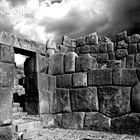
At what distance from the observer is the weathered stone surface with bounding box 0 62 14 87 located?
5012 mm

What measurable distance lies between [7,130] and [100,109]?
234 cm

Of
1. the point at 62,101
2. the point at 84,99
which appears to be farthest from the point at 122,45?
the point at 62,101

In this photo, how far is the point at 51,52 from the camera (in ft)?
22.6

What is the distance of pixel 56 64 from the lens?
260 inches

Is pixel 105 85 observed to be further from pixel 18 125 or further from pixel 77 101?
pixel 18 125

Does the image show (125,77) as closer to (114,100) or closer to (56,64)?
(114,100)

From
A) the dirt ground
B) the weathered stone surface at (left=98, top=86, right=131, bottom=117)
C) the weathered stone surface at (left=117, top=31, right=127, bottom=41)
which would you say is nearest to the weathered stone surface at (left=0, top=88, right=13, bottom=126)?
the dirt ground

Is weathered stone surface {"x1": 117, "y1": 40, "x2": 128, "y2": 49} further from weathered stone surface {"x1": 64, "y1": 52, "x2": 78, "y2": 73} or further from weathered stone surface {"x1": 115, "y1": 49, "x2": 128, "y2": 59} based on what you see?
weathered stone surface {"x1": 64, "y1": 52, "x2": 78, "y2": 73}

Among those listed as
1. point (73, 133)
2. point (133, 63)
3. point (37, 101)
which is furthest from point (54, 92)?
point (133, 63)

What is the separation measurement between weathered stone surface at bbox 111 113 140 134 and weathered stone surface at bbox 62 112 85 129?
2.88 ft

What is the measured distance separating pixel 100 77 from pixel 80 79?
0.60 meters

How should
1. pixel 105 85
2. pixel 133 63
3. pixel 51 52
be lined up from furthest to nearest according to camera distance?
pixel 133 63, pixel 51 52, pixel 105 85

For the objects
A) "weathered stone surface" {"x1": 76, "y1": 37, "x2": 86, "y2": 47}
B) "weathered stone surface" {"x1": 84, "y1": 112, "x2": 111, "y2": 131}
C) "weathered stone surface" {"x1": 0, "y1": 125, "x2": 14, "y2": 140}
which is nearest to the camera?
"weathered stone surface" {"x1": 0, "y1": 125, "x2": 14, "y2": 140}

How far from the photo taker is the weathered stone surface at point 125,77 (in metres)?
Result: 5.25
